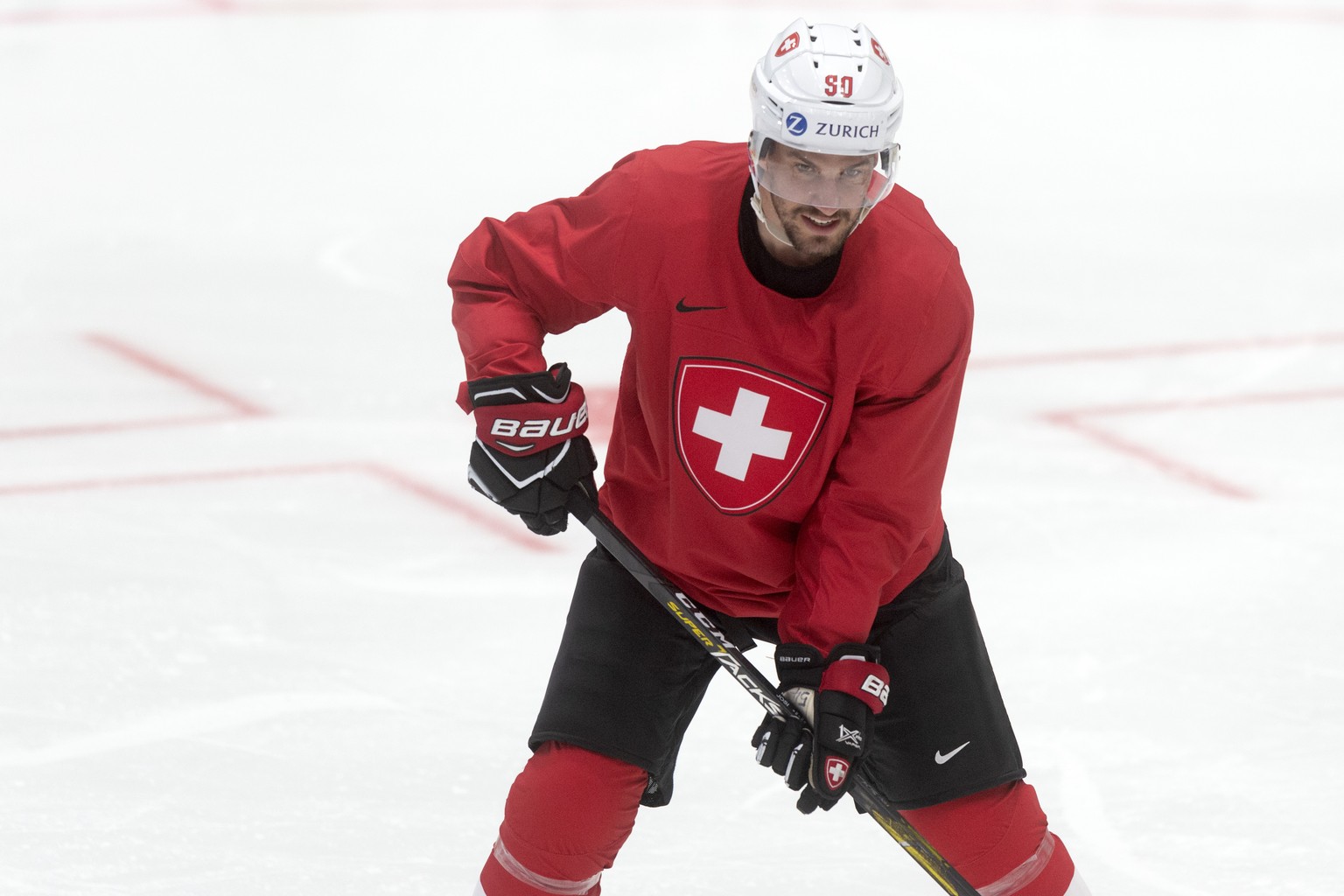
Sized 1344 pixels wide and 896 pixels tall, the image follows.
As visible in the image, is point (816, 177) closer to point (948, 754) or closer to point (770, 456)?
point (770, 456)

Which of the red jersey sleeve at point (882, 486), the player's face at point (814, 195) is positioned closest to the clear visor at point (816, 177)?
the player's face at point (814, 195)

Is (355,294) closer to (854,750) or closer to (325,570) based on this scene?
(325,570)

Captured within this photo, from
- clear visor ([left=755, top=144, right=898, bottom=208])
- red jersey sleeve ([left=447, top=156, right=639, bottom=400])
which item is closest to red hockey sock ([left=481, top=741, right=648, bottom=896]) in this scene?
red jersey sleeve ([left=447, top=156, right=639, bottom=400])

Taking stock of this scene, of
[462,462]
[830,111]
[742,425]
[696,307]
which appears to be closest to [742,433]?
[742,425]

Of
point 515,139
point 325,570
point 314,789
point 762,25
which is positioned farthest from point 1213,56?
point 314,789

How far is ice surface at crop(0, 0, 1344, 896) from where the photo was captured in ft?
9.67

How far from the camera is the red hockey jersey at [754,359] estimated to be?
85.2 inches

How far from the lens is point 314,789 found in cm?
298

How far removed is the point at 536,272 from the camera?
230 cm

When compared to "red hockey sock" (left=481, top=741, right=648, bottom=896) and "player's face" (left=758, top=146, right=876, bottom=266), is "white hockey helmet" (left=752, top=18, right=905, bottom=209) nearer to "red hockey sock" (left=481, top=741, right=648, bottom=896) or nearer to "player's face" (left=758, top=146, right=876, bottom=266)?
"player's face" (left=758, top=146, right=876, bottom=266)

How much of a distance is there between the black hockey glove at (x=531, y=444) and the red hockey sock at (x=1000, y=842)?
0.57 meters

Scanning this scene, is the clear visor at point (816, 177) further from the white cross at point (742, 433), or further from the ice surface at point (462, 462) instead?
the ice surface at point (462, 462)

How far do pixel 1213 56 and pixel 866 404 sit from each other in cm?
732

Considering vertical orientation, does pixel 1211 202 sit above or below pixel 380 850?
below
